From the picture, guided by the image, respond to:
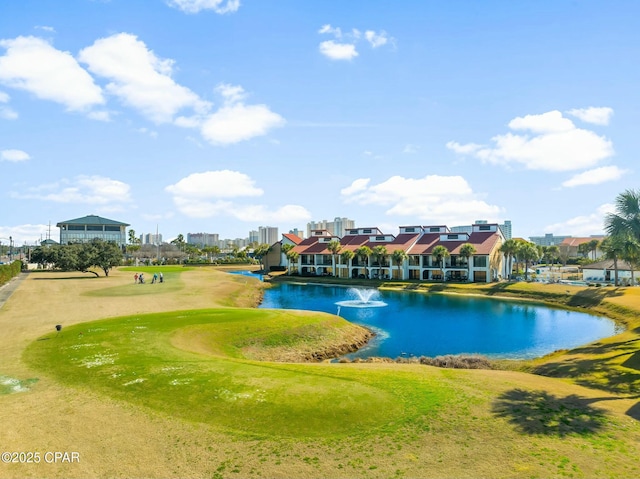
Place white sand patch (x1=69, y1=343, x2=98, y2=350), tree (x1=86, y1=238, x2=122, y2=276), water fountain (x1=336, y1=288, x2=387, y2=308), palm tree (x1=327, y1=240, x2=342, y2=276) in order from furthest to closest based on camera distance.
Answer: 1. palm tree (x1=327, y1=240, x2=342, y2=276)
2. tree (x1=86, y1=238, x2=122, y2=276)
3. water fountain (x1=336, y1=288, x2=387, y2=308)
4. white sand patch (x1=69, y1=343, x2=98, y2=350)

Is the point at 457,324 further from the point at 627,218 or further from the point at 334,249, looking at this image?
the point at 334,249

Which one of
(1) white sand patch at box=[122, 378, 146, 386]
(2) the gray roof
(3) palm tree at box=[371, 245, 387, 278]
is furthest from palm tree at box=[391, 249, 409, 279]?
(2) the gray roof

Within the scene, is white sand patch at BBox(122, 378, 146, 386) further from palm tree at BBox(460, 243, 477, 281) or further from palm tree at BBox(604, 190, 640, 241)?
palm tree at BBox(460, 243, 477, 281)

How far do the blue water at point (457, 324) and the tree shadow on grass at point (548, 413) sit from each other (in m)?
18.7

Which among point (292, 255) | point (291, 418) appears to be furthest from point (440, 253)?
point (291, 418)

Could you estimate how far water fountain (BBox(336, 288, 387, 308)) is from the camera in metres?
70.9

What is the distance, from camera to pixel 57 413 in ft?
59.2

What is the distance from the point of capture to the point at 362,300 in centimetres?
7806

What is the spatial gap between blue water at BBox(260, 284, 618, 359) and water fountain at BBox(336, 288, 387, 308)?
0.37 meters

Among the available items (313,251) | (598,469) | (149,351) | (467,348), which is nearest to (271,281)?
(313,251)

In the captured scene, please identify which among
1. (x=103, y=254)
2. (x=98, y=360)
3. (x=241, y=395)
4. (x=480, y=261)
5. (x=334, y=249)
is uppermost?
→ (x=334, y=249)

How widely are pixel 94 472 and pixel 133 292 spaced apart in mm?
55706

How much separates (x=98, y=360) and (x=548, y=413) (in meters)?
25.7

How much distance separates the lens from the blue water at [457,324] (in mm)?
41906
